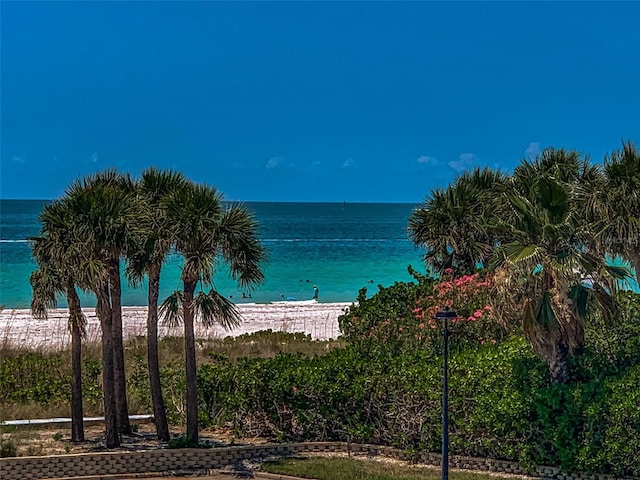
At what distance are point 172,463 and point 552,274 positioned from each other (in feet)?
30.4

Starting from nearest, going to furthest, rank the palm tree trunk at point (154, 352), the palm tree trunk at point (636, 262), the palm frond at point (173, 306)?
1. the palm tree trunk at point (636, 262)
2. the palm frond at point (173, 306)
3. the palm tree trunk at point (154, 352)

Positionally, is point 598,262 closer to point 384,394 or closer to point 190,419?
point 384,394

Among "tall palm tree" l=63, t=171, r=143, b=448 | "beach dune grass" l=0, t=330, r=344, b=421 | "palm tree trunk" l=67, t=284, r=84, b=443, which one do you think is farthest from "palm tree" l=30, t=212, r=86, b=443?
"beach dune grass" l=0, t=330, r=344, b=421

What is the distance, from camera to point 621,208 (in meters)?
15.9

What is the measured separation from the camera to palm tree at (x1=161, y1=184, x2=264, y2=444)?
16047mm

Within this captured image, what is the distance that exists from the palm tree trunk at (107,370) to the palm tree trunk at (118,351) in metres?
0.31

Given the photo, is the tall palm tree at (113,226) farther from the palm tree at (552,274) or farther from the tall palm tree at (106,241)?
the palm tree at (552,274)

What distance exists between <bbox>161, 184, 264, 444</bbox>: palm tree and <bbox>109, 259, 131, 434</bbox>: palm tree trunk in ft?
4.28

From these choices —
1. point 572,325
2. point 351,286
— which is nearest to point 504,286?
point 572,325

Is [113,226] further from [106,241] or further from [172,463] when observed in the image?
[172,463]

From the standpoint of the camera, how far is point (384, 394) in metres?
17.7

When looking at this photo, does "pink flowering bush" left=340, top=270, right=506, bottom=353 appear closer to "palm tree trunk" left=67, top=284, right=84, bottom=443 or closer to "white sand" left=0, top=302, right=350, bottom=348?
"white sand" left=0, top=302, right=350, bottom=348

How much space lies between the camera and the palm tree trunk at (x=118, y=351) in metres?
16.9

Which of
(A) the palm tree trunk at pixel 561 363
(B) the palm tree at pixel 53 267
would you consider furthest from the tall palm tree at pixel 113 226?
(A) the palm tree trunk at pixel 561 363
